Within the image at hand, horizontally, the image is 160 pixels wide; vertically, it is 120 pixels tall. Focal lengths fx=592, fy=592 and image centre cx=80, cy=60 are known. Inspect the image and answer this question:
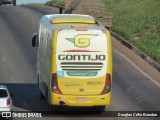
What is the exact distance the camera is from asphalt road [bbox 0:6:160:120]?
87.9ft

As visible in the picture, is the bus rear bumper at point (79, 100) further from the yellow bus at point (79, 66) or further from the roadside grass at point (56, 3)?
the roadside grass at point (56, 3)

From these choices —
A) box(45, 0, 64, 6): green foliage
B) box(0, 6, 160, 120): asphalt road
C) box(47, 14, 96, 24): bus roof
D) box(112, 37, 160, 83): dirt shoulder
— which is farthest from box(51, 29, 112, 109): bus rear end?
box(45, 0, 64, 6): green foliage

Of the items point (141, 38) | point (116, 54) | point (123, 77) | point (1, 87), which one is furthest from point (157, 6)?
point (1, 87)

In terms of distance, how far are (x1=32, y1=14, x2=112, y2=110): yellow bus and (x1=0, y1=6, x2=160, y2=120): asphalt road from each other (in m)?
0.90

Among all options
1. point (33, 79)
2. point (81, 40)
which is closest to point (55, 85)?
point (81, 40)

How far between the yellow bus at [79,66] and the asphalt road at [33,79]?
90cm

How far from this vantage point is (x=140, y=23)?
51.6 m

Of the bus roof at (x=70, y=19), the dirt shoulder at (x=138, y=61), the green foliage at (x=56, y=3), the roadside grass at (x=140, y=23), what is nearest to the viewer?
the bus roof at (x=70, y=19)

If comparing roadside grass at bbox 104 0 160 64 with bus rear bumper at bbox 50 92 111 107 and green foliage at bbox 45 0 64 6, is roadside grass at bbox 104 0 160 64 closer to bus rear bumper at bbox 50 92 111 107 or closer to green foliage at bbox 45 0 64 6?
green foliage at bbox 45 0 64 6

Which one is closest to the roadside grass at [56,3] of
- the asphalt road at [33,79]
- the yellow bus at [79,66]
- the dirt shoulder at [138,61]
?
the asphalt road at [33,79]

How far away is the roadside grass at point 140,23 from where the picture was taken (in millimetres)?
43478

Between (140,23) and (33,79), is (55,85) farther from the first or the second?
(140,23)

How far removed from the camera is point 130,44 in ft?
146

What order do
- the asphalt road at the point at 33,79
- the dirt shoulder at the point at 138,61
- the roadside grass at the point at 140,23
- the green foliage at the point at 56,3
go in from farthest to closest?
the green foliage at the point at 56,3
the roadside grass at the point at 140,23
the dirt shoulder at the point at 138,61
the asphalt road at the point at 33,79
